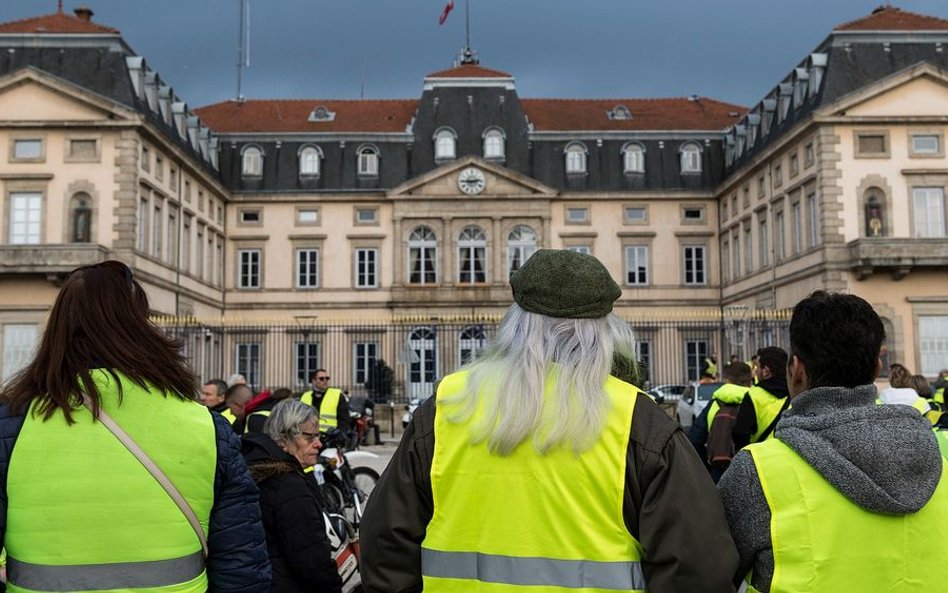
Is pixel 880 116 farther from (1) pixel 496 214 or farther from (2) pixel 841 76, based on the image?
(1) pixel 496 214

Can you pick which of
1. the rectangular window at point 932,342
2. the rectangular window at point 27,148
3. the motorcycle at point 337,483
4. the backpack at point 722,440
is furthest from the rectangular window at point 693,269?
the backpack at point 722,440

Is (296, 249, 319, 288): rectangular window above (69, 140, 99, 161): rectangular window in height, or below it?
below

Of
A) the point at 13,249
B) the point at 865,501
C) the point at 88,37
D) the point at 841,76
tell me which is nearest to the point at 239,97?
the point at 88,37

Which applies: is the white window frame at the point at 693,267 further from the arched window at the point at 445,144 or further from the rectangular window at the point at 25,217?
the rectangular window at the point at 25,217

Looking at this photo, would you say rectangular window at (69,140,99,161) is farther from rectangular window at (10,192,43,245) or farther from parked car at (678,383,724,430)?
parked car at (678,383,724,430)

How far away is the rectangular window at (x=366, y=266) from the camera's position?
124 ft

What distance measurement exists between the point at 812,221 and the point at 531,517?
94.7 ft

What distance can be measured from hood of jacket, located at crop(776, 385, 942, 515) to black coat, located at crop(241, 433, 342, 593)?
7.57 feet

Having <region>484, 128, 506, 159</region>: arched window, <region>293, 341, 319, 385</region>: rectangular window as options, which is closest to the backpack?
<region>293, 341, 319, 385</region>: rectangular window

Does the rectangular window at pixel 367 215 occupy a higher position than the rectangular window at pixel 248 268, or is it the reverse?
the rectangular window at pixel 367 215

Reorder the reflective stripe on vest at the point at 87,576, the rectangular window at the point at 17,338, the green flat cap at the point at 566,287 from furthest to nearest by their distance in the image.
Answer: the rectangular window at the point at 17,338 < the reflective stripe on vest at the point at 87,576 < the green flat cap at the point at 566,287

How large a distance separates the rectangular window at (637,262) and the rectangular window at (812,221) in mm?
9349

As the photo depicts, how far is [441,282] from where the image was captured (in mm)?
37156

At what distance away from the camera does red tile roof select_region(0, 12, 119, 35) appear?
30125mm
